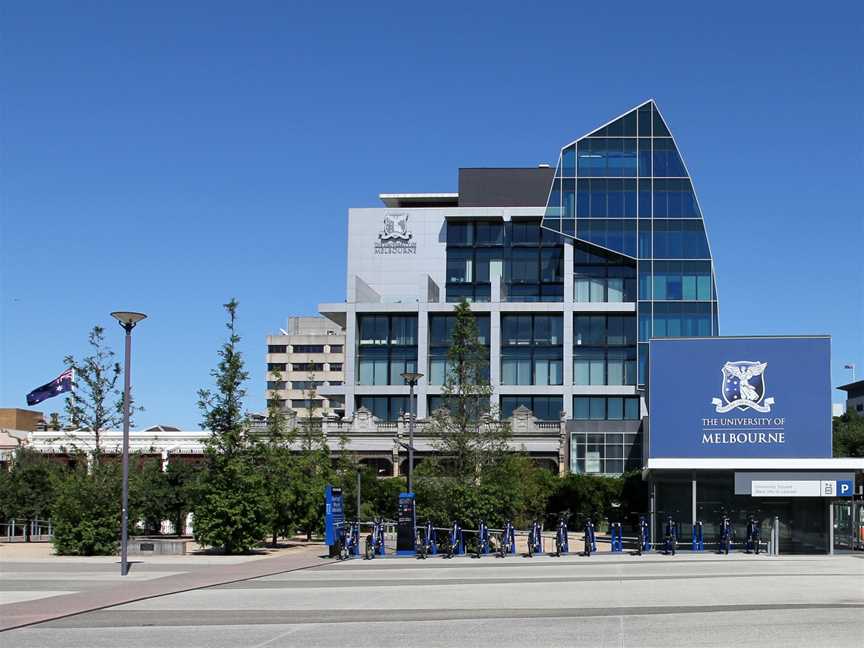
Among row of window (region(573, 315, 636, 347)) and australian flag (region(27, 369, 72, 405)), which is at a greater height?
row of window (region(573, 315, 636, 347))

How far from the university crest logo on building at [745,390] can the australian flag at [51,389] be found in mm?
34409

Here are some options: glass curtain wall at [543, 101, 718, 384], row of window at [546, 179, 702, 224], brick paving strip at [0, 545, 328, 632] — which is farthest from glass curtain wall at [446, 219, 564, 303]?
brick paving strip at [0, 545, 328, 632]

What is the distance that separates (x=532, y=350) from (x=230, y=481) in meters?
62.8

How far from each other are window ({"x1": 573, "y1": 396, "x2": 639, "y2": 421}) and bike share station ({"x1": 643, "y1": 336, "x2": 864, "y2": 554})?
2067 inches

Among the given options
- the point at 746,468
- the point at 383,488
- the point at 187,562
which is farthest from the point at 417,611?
the point at 383,488

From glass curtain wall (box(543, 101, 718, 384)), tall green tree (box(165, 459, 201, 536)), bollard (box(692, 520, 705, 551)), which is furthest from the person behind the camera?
glass curtain wall (box(543, 101, 718, 384))

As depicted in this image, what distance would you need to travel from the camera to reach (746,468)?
43.7 metres

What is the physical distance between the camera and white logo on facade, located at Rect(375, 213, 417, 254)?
110438 mm

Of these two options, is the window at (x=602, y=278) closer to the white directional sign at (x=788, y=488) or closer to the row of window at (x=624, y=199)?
the row of window at (x=624, y=199)

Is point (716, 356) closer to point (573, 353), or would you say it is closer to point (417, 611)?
point (417, 611)

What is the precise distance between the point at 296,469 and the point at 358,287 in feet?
179

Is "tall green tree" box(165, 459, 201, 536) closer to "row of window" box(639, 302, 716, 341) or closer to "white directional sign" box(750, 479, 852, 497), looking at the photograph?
"white directional sign" box(750, 479, 852, 497)

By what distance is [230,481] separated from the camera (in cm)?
4028

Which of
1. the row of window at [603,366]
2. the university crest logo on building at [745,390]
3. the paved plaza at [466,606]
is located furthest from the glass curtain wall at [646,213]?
the paved plaza at [466,606]
